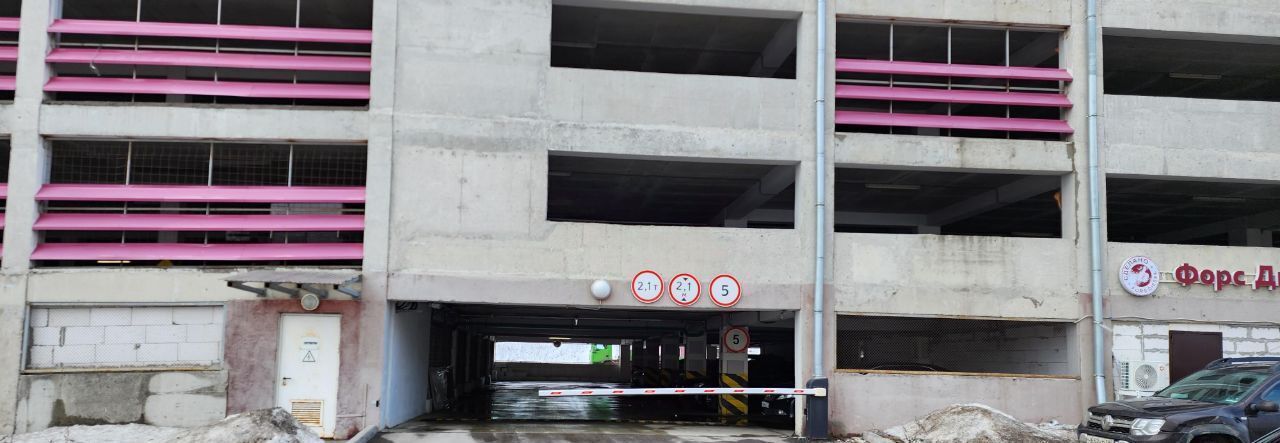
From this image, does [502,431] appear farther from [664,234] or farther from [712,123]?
[712,123]

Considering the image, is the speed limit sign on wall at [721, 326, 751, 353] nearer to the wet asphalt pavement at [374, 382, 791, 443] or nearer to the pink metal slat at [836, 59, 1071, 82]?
the wet asphalt pavement at [374, 382, 791, 443]

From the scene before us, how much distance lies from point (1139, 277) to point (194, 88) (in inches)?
693

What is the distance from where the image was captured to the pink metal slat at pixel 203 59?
18.9 meters

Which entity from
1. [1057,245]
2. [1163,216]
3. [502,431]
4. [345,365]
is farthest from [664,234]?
[1163,216]

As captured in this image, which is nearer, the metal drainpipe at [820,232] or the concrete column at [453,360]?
the metal drainpipe at [820,232]

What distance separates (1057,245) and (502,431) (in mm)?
10909

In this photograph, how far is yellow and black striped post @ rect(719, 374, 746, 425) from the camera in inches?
981

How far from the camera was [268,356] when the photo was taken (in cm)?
1841

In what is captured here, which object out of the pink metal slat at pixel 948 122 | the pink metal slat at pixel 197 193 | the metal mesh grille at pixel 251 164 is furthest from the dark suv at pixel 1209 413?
the metal mesh grille at pixel 251 164

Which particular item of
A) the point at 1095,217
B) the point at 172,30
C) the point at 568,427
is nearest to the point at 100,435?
the point at 172,30

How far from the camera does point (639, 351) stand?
2189 inches

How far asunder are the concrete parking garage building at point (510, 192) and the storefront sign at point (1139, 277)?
0.04m

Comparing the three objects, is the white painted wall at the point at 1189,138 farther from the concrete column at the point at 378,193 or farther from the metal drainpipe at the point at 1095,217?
the concrete column at the point at 378,193

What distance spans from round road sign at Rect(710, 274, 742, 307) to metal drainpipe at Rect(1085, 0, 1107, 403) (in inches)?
261
